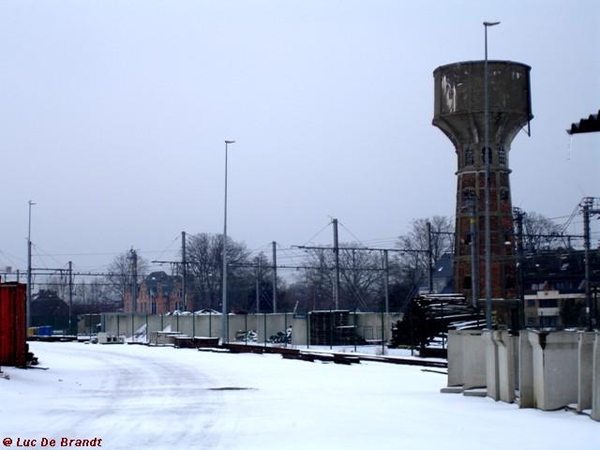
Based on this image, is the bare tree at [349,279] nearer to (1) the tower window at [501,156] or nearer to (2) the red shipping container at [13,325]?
(1) the tower window at [501,156]

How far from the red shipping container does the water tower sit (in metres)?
36.3

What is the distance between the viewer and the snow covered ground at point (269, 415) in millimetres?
13023

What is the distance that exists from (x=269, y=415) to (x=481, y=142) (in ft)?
159

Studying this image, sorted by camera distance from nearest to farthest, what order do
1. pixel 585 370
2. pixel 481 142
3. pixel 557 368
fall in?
pixel 585 370
pixel 557 368
pixel 481 142

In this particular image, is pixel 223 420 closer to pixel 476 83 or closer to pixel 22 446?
pixel 22 446

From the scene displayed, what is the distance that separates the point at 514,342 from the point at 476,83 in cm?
A: 4493

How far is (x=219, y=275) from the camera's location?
127688 mm

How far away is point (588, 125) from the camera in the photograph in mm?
14070

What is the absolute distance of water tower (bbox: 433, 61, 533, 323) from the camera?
199 feet

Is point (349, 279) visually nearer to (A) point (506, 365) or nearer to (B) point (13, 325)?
(B) point (13, 325)

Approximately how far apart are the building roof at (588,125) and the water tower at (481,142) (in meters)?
45.2

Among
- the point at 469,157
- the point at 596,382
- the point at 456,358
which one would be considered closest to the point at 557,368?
the point at 596,382

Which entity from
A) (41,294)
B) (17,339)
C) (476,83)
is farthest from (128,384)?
(41,294)

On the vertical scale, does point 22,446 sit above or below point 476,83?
below
